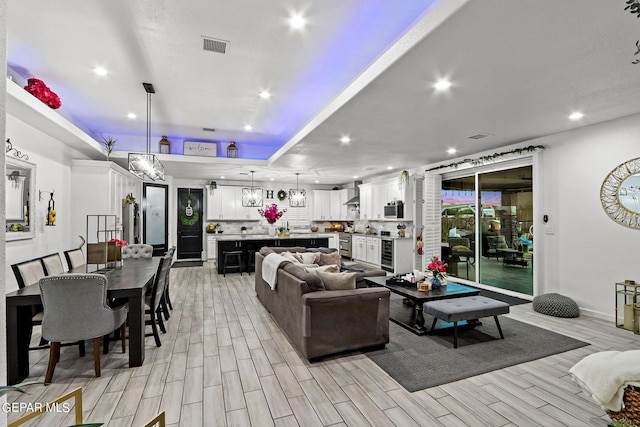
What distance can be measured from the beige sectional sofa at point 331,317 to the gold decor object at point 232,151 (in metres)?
4.71

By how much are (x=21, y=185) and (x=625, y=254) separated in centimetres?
791

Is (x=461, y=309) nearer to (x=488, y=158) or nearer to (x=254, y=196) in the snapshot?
(x=488, y=158)

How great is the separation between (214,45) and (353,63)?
150 cm

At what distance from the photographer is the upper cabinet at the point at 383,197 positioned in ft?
26.0

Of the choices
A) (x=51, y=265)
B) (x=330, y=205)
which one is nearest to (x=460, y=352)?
(x=51, y=265)

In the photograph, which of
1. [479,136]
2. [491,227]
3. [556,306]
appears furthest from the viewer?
[491,227]

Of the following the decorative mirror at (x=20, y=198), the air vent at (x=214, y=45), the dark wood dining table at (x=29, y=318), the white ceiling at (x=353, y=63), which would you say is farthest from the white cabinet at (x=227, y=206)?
→ the air vent at (x=214, y=45)

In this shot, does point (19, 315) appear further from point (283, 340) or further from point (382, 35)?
point (382, 35)

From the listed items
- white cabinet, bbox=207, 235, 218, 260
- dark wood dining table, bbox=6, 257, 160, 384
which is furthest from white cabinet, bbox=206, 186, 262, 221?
Answer: dark wood dining table, bbox=6, 257, 160, 384

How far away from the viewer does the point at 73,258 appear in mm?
4109

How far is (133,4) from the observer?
99.9 inches

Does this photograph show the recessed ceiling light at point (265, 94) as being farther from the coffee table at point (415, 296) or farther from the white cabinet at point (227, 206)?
the white cabinet at point (227, 206)

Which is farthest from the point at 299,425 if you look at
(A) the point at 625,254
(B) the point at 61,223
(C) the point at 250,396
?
(B) the point at 61,223

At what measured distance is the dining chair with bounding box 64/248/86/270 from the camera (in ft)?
13.1
